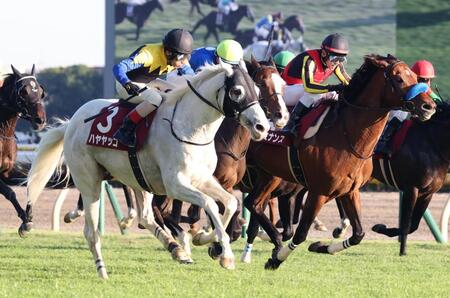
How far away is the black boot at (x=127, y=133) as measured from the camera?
8.95 metres

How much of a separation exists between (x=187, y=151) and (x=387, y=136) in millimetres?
3860

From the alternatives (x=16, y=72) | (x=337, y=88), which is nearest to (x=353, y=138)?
(x=337, y=88)

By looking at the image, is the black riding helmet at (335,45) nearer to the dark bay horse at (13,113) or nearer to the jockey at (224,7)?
the dark bay horse at (13,113)

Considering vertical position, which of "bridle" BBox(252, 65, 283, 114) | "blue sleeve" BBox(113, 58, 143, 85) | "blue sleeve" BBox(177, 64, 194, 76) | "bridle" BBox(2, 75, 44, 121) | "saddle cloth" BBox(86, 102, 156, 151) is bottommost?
"bridle" BBox(2, 75, 44, 121)

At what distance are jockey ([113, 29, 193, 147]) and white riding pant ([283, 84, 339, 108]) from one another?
121 centimetres

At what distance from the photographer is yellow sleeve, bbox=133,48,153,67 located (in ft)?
30.9

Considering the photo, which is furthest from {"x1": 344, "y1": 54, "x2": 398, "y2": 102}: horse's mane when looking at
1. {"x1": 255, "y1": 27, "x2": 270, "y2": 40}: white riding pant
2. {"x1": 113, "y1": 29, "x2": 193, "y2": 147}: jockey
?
{"x1": 255, "y1": 27, "x2": 270, "y2": 40}: white riding pant

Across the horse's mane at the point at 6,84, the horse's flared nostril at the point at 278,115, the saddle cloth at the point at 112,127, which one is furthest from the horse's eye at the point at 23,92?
the horse's flared nostril at the point at 278,115

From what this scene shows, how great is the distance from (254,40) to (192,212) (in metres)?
31.8

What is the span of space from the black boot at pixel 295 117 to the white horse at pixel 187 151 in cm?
149

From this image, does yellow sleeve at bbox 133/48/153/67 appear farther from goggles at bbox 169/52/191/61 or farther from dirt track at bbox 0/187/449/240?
dirt track at bbox 0/187/449/240

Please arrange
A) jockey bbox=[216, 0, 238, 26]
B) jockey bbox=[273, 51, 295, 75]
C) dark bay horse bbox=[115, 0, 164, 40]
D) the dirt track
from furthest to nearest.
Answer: jockey bbox=[216, 0, 238, 26]
dark bay horse bbox=[115, 0, 164, 40]
the dirt track
jockey bbox=[273, 51, 295, 75]

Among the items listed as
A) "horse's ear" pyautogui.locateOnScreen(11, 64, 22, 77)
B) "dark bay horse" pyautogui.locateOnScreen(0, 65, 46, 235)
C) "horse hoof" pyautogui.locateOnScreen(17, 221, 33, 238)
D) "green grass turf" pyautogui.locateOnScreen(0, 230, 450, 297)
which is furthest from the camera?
"horse's ear" pyautogui.locateOnScreen(11, 64, 22, 77)

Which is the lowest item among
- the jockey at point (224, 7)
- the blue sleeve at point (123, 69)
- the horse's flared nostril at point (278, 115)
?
the jockey at point (224, 7)
